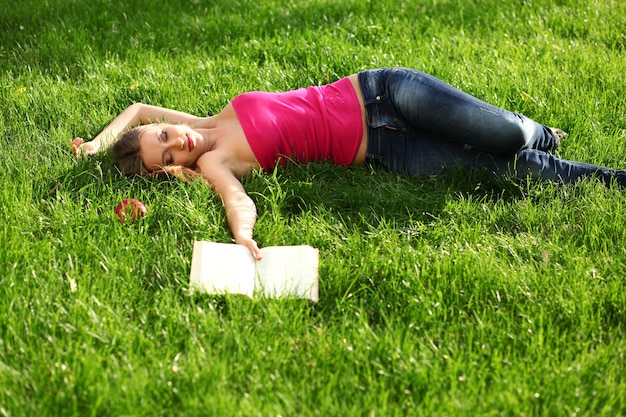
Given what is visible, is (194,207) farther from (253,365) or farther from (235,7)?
(235,7)

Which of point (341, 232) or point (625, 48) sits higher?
point (625, 48)

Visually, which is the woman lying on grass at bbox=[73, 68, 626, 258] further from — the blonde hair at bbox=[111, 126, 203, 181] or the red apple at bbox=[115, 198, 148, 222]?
the red apple at bbox=[115, 198, 148, 222]

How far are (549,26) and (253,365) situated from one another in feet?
13.6

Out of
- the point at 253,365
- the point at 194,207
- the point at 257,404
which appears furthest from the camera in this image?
the point at 194,207

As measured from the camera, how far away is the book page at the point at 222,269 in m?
3.07

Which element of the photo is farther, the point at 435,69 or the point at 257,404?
the point at 435,69

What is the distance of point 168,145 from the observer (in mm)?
3955

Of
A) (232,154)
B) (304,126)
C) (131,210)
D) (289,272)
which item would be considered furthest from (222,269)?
(304,126)

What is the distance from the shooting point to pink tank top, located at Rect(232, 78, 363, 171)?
13.2 feet

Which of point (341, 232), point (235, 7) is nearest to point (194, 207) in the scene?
point (341, 232)

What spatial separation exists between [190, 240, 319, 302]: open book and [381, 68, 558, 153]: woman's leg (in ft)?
3.46

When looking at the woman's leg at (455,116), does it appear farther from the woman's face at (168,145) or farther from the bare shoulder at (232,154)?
the woman's face at (168,145)

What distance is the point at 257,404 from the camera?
251 cm

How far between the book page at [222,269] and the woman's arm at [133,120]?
3.85 feet
